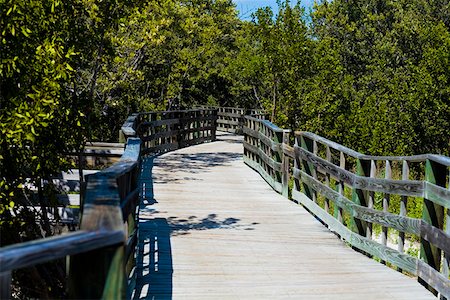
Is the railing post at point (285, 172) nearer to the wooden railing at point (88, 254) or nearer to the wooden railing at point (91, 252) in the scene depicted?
the wooden railing at point (91, 252)

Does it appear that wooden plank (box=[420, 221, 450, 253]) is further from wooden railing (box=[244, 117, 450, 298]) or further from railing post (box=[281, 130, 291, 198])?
railing post (box=[281, 130, 291, 198])

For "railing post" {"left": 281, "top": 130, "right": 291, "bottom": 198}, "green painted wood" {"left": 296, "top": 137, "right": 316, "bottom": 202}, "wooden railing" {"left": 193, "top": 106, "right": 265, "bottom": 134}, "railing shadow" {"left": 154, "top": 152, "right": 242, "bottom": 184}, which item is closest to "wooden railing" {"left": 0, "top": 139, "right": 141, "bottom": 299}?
"green painted wood" {"left": 296, "top": 137, "right": 316, "bottom": 202}

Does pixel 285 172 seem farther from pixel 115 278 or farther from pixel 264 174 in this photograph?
pixel 115 278

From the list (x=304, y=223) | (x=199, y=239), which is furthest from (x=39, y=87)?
(x=304, y=223)

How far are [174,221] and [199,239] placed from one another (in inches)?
44.2

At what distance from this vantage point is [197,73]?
30.7 metres

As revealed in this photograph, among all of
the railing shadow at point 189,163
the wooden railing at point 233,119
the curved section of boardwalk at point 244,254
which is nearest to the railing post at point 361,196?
the curved section of boardwalk at point 244,254

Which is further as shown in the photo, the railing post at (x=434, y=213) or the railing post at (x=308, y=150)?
the railing post at (x=308, y=150)

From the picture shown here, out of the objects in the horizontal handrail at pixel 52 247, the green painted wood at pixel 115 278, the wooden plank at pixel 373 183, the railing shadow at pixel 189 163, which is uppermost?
the horizontal handrail at pixel 52 247

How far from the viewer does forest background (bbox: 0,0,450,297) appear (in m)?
5.34

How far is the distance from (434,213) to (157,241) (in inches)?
124

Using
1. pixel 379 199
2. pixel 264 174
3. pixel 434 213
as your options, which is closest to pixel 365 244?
pixel 434 213

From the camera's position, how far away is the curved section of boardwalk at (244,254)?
18.3ft

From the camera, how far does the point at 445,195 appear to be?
5.29m
